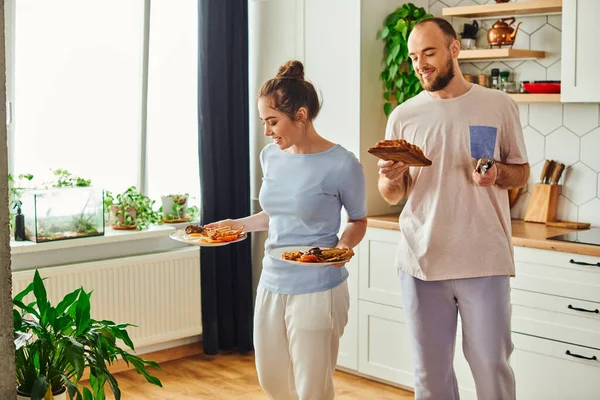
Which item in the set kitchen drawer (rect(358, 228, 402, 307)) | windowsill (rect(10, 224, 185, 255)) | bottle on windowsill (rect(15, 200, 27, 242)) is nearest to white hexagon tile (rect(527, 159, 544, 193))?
kitchen drawer (rect(358, 228, 402, 307))

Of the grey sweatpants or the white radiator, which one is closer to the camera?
the grey sweatpants

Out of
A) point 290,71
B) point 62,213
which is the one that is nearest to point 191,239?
point 290,71

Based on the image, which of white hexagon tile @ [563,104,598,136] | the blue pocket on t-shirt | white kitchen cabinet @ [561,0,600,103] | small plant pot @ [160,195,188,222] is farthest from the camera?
small plant pot @ [160,195,188,222]

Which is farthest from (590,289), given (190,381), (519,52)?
(190,381)

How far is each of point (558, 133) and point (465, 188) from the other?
1486 mm

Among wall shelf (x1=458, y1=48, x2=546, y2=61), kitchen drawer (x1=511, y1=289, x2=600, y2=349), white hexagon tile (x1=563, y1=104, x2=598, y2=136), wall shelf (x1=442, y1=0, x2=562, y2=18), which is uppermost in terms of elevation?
wall shelf (x1=442, y1=0, x2=562, y2=18)

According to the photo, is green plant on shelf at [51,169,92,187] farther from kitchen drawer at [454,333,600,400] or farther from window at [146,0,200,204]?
kitchen drawer at [454,333,600,400]

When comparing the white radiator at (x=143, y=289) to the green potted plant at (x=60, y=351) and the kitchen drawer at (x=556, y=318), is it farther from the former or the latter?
the kitchen drawer at (x=556, y=318)

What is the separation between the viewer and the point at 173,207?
4695mm

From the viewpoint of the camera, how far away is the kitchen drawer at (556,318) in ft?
11.2

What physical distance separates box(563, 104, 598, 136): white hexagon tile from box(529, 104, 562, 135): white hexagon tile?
1.6 inches

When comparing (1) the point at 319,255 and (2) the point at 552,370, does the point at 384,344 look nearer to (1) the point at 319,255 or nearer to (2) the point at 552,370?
(2) the point at 552,370

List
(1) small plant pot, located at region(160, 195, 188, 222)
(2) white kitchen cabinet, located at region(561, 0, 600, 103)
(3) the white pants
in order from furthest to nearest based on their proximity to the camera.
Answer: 1. (1) small plant pot, located at region(160, 195, 188, 222)
2. (2) white kitchen cabinet, located at region(561, 0, 600, 103)
3. (3) the white pants

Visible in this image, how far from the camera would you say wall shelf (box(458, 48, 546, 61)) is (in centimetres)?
398
